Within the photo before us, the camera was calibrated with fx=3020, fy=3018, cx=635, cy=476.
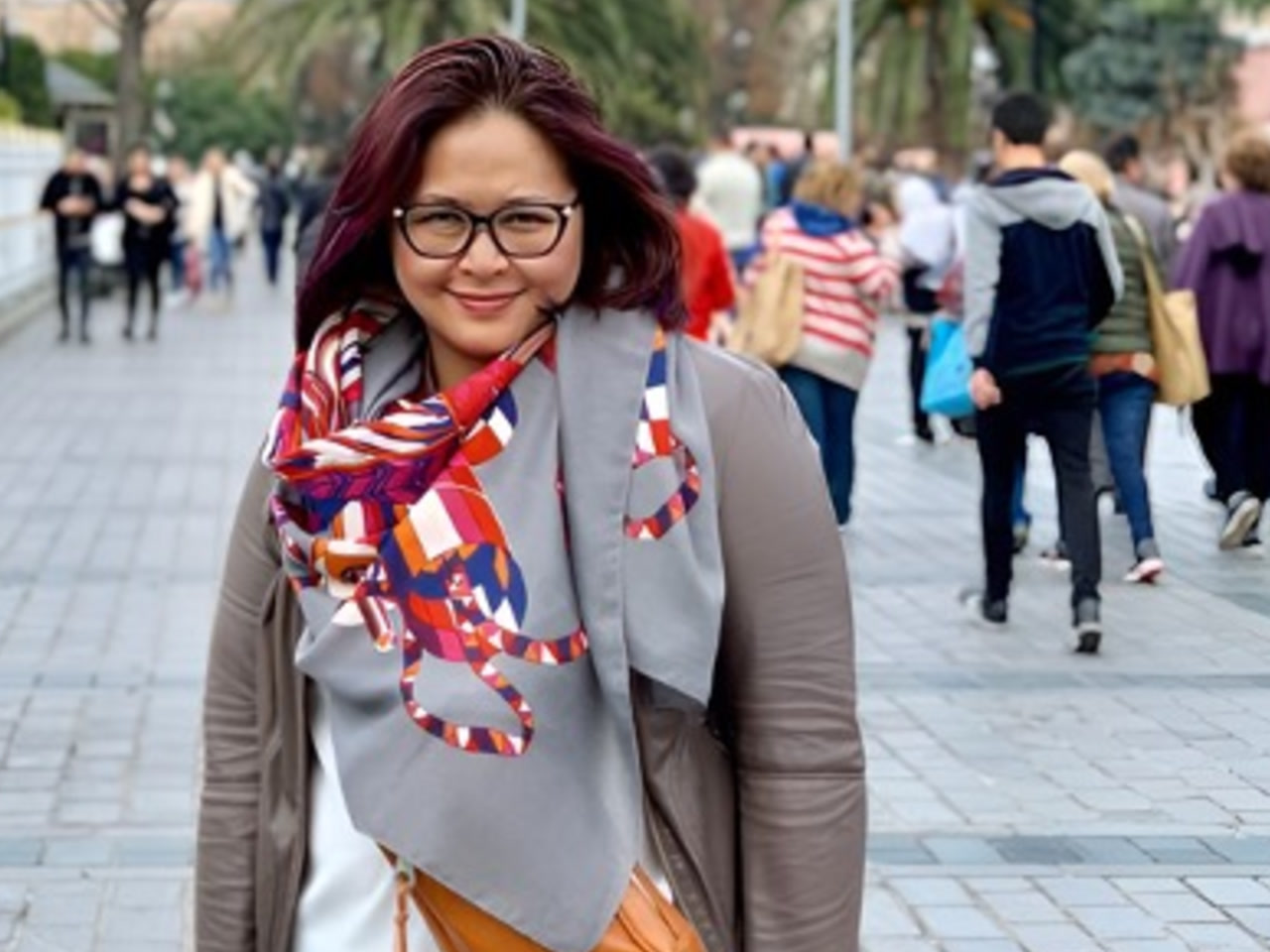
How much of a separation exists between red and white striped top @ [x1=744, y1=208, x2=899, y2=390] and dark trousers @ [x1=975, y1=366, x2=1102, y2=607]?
89.7 inches

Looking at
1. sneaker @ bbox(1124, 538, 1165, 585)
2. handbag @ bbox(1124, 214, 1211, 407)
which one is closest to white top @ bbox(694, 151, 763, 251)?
handbag @ bbox(1124, 214, 1211, 407)

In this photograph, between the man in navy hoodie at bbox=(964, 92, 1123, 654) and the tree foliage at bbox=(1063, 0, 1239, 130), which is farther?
the tree foliage at bbox=(1063, 0, 1239, 130)

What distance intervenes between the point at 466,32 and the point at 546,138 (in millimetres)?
40365

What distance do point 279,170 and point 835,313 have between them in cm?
2686

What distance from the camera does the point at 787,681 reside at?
269 centimetres

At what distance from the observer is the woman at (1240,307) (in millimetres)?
12797

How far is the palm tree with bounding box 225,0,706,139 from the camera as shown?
1651 inches

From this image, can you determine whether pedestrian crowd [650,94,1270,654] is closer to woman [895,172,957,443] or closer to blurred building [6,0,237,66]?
woman [895,172,957,443]

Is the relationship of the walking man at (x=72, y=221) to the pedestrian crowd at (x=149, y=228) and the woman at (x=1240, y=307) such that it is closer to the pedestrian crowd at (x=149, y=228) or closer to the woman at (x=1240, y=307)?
the pedestrian crowd at (x=149, y=228)

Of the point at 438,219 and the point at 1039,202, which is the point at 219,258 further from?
the point at 438,219

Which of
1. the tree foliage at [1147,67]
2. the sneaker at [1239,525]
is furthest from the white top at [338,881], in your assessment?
the tree foliage at [1147,67]

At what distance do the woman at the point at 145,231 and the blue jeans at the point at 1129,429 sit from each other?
49.9ft

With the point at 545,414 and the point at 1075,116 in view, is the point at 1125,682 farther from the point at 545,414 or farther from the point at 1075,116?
the point at 1075,116

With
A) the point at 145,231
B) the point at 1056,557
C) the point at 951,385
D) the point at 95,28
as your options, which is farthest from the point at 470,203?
the point at 95,28
